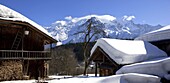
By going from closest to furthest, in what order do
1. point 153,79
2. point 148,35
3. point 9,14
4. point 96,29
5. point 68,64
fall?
1. point 153,79
2. point 9,14
3. point 148,35
4. point 96,29
5. point 68,64

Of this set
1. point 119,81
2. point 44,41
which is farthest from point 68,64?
point 119,81

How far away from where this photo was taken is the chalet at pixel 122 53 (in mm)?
17922

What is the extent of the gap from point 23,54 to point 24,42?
48.9 inches

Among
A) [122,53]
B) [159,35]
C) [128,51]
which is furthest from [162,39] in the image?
→ [122,53]

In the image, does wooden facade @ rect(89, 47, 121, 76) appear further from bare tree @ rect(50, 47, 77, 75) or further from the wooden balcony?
bare tree @ rect(50, 47, 77, 75)

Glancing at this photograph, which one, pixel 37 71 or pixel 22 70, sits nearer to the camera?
pixel 22 70

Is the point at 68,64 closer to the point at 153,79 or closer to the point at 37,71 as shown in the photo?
the point at 37,71

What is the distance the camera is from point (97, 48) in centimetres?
2080

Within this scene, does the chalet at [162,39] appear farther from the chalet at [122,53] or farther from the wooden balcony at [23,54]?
the wooden balcony at [23,54]

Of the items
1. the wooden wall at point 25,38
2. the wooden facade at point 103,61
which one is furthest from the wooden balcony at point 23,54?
the wooden facade at point 103,61

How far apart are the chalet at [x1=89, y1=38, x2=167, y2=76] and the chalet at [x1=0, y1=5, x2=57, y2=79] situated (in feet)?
18.9

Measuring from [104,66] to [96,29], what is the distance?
15.8 meters

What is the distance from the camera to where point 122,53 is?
18000mm

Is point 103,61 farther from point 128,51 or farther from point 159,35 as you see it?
point 159,35
